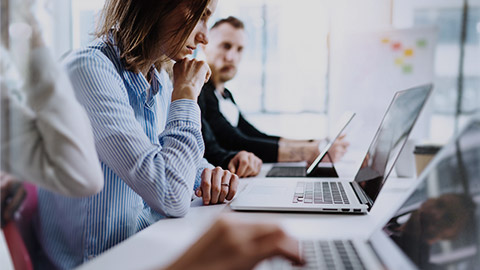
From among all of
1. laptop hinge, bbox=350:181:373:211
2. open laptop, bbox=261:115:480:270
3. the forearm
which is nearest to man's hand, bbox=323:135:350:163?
laptop hinge, bbox=350:181:373:211

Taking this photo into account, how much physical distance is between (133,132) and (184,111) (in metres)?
0.13

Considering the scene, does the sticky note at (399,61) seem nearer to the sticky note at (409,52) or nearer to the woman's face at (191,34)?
the sticky note at (409,52)

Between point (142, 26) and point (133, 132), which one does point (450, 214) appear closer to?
point (133, 132)

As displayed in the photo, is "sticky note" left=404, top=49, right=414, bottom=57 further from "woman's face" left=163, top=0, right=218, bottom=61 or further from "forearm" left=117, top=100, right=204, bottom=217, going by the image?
"forearm" left=117, top=100, right=204, bottom=217

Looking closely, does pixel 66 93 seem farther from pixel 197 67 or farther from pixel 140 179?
pixel 197 67

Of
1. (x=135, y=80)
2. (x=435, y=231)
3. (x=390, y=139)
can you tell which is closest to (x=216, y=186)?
(x=135, y=80)

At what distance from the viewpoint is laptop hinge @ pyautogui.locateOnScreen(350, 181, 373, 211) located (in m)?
0.90

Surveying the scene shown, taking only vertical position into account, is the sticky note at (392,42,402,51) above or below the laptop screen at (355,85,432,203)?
above

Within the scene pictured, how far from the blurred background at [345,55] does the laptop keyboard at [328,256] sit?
24 centimetres

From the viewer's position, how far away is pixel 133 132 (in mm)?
810

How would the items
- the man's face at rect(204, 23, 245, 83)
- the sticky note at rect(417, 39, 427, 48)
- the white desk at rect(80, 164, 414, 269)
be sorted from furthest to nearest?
1. the man's face at rect(204, 23, 245, 83)
2. the sticky note at rect(417, 39, 427, 48)
3. the white desk at rect(80, 164, 414, 269)

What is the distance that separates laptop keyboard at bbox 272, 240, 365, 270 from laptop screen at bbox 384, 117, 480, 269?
61 millimetres

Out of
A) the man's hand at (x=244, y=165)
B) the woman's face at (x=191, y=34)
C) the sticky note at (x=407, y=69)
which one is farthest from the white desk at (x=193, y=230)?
the sticky note at (x=407, y=69)

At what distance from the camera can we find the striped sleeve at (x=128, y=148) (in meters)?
0.79
